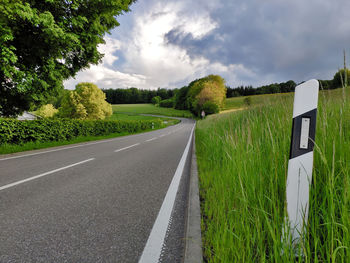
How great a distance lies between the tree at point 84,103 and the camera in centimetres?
3900

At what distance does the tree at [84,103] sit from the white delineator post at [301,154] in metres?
43.1

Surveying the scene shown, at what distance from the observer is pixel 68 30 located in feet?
27.5

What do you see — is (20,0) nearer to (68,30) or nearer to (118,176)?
(68,30)

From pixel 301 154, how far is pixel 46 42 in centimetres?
1034

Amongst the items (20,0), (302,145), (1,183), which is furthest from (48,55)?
(302,145)

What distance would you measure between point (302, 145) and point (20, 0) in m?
9.93

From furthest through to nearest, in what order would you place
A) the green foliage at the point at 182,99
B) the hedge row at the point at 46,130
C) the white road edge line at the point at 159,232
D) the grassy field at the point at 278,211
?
1. the green foliage at the point at 182,99
2. the hedge row at the point at 46,130
3. the white road edge line at the point at 159,232
4. the grassy field at the point at 278,211

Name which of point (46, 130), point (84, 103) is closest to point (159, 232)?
point (46, 130)

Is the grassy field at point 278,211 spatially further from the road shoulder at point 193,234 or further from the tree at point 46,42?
the tree at point 46,42

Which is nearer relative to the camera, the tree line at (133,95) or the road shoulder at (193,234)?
the road shoulder at (193,234)

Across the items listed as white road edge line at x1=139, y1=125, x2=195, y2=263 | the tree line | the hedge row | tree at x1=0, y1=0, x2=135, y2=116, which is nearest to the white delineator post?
white road edge line at x1=139, y1=125, x2=195, y2=263

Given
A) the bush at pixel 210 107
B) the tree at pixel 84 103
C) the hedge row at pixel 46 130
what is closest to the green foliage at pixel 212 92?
the bush at pixel 210 107

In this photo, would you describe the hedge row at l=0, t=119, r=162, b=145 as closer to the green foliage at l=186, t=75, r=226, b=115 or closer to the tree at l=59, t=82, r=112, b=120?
the tree at l=59, t=82, r=112, b=120

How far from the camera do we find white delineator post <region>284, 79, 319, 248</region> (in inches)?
52.1
